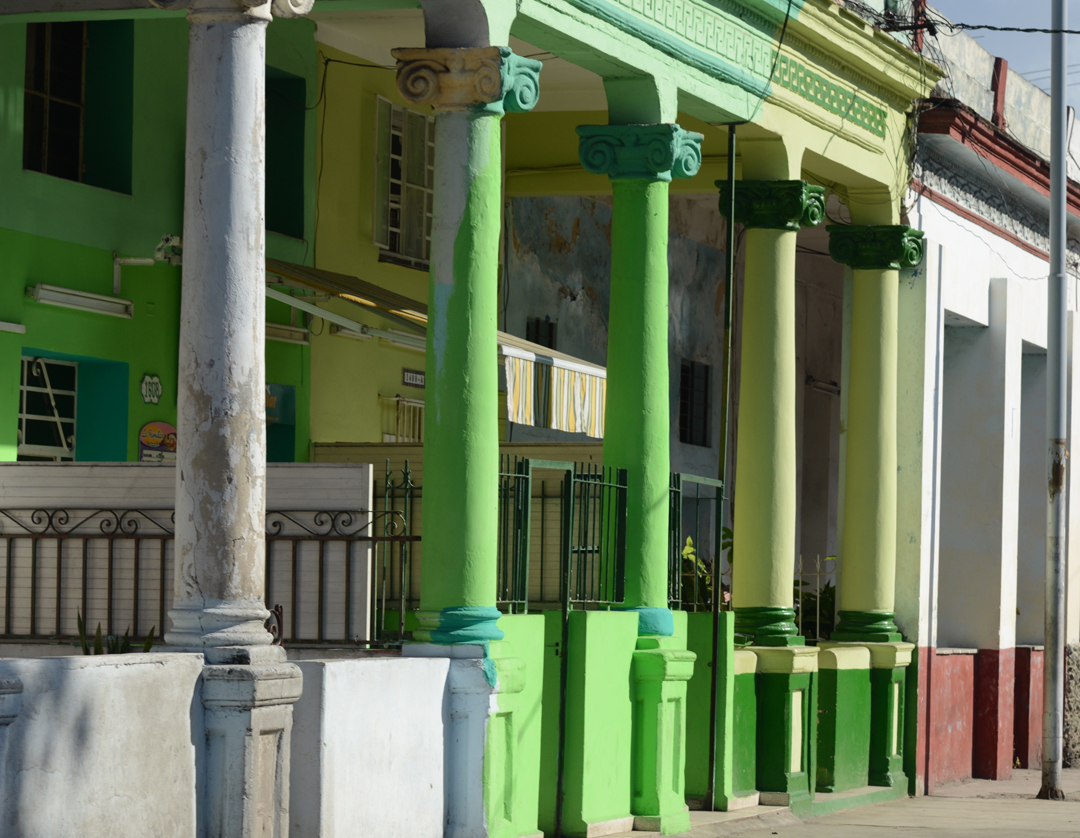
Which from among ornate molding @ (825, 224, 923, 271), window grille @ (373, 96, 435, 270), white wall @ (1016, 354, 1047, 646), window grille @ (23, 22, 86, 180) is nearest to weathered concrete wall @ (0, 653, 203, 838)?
window grille @ (23, 22, 86, 180)

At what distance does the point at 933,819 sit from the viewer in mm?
13016

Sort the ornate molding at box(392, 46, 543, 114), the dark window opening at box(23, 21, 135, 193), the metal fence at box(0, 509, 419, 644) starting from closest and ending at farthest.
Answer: the metal fence at box(0, 509, 419, 644) → the ornate molding at box(392, 46, 543, 114) → the dark window opening at box(23, 21, 135, 193)

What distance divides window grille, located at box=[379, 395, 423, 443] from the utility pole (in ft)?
17.1

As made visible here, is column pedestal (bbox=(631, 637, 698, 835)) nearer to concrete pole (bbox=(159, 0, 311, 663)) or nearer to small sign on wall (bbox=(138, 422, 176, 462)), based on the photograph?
small sign on wall (bbox=(138, 422, 176, 462))

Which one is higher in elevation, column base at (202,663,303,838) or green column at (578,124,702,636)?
green column at (578,124,702,636)

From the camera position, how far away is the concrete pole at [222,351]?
293 inches

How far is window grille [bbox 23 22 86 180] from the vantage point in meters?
11.1

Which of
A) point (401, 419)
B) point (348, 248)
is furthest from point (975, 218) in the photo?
point (348, 248)

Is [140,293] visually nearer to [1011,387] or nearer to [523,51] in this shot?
[523,51]

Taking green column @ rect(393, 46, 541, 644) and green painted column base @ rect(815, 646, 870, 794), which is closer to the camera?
green column @ rect(393, 46, 541, 644)

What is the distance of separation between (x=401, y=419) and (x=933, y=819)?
492 centimetres

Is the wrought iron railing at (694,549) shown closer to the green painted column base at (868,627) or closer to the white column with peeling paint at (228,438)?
the green painted column base at (868,627)

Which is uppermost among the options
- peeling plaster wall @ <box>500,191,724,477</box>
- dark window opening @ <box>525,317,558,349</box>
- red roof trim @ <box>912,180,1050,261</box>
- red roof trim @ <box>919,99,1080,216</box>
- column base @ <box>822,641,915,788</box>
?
red roof trim @ <box>919,99,1080,216</box>

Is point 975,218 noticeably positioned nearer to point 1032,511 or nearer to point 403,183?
point 1032,511
